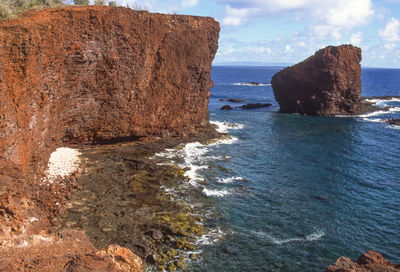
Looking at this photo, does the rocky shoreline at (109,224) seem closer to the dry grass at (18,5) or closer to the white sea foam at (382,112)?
the dry grass at (18,5)

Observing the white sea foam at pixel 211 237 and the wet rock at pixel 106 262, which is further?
the white sea foam at pixel 211 237

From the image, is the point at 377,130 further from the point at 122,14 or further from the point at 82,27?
the point at 82,27

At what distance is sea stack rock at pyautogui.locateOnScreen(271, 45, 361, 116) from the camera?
53906 mm

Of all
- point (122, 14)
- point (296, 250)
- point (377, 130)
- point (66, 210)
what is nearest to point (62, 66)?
point (122, 14)

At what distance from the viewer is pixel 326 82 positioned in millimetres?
54375

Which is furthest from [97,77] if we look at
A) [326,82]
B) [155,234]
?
[326,82]

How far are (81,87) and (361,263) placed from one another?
22514mm

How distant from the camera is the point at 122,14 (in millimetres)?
27875

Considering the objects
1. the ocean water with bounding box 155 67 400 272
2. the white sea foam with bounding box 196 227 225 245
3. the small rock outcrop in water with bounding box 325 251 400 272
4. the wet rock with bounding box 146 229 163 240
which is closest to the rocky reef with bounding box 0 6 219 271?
the wet rock with bounding box 146 229 163 240

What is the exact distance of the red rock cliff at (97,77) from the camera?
18.0 m

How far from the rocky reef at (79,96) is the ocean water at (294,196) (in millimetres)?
5316

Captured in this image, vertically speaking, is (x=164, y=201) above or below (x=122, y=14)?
below

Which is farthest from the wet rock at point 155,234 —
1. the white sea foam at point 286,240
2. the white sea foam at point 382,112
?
the white sea foam at point 382,112

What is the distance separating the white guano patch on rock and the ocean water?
820cm
